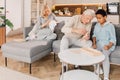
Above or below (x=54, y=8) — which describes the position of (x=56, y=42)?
below

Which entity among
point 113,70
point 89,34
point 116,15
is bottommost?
point 113,70

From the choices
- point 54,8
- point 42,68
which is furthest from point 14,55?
point 54,8

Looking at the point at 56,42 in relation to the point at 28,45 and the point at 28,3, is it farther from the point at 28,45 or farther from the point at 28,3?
the point at 28,3

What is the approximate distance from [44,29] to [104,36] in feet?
3.94

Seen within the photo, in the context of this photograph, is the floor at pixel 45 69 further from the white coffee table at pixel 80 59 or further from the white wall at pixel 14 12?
the white wall at pixel 14 12

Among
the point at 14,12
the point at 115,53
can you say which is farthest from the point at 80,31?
the point at 14,12

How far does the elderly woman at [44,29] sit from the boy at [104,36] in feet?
2.93

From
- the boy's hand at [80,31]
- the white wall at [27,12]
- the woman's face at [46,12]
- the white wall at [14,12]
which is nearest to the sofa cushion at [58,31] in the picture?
the woman's face at [46,12]

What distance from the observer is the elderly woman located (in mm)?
3557

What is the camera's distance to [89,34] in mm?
3172

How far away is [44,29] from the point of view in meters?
3.61

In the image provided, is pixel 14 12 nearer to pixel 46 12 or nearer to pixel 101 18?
pixel 46 12

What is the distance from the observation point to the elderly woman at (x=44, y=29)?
11.7 feet

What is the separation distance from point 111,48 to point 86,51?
474 millimetres
